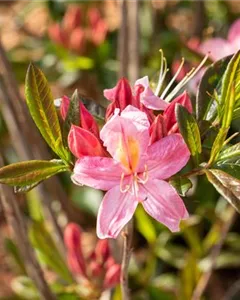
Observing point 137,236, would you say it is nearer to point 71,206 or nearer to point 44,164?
point 71,206

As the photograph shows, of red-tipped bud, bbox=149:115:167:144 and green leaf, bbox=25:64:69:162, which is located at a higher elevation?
green leaf, bbox=25:64:69:162

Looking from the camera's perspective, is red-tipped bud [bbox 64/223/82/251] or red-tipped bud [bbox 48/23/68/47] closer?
red-tipped bud [bbox 64/223/82/251]

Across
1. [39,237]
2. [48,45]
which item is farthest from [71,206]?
[48,45]

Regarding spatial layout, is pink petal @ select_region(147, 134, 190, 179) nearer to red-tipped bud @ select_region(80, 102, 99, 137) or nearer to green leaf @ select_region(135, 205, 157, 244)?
red-tipped bud @ select_region(80, 102, 99, 137)

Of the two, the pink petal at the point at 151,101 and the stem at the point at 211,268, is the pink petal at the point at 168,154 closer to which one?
the pink petal at the point at 151,101

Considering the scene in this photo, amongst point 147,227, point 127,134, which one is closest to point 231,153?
point 127,134

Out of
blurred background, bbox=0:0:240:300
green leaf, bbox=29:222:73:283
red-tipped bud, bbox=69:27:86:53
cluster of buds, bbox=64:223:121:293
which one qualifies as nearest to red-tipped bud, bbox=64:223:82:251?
cluster of buds, bbox=64:223:121:293
